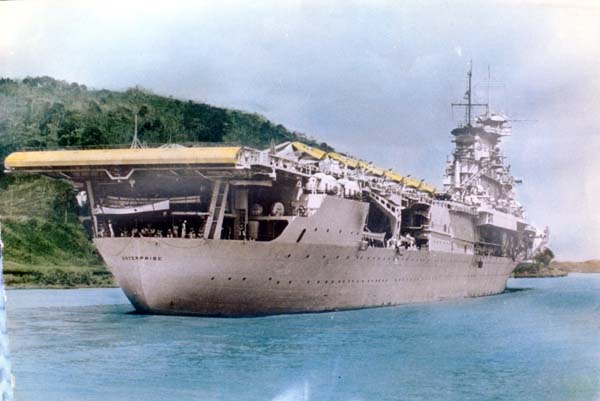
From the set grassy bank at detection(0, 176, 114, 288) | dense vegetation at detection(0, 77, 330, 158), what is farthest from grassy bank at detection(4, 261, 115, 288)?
dense vegetation at detection(0, 77, 330, 158)

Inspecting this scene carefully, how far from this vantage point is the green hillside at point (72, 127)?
14730mm

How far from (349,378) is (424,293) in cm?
1068

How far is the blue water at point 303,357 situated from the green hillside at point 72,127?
3714 millimetres

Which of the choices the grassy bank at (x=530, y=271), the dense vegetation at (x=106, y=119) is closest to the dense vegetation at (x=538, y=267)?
the grassy bank at (x=530, y=271)

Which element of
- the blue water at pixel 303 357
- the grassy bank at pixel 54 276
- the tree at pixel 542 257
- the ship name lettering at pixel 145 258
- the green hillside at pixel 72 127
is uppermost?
the green hillside at pixel 72 127

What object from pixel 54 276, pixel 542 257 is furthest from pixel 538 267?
pixel 54 276

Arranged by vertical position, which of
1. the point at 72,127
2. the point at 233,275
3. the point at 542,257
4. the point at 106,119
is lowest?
the point at 233,275

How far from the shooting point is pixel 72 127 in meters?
17.2

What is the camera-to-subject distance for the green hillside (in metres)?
14.7

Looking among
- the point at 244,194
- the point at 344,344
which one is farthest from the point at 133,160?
the point at 344,344

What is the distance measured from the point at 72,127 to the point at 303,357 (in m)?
8.64

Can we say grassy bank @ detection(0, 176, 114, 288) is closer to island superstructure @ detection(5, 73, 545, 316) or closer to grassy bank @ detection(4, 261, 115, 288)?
grassy bank @ detection(4, 261, 115, 288)

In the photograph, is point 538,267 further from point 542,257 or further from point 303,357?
point 303,357

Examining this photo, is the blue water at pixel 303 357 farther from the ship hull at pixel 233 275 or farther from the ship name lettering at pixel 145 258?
the ship name lettering at pixel 145 258
